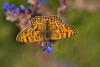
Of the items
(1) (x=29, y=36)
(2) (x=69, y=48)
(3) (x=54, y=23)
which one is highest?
(3) (x=54, y=23)

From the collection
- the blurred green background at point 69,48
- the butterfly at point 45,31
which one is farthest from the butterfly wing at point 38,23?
the blurred green background at point 69,48

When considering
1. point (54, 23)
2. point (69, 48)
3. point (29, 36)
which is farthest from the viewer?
point (69, 48)

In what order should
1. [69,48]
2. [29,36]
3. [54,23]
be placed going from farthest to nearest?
[69,48] → [54,23] → [29,36]

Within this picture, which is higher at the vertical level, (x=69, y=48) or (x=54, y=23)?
(x=54, y=23)

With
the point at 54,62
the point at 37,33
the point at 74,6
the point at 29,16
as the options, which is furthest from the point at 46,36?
the point at 74,6

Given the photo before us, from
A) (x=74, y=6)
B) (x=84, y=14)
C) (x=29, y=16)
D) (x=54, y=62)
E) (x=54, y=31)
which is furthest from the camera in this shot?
(x=84, y=14)

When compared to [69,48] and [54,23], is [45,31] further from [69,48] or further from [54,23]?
[69,48]

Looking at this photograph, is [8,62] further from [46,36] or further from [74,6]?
[46,36]

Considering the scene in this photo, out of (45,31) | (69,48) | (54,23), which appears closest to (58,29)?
(54,23)
